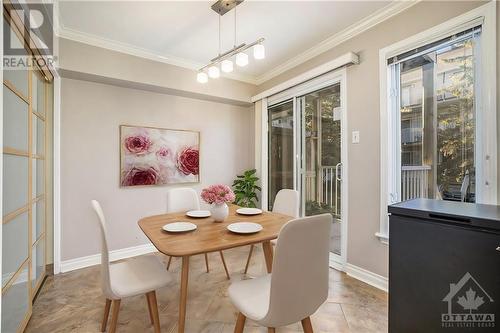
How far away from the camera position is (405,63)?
220cm

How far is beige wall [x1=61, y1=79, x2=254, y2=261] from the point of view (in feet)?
8.82

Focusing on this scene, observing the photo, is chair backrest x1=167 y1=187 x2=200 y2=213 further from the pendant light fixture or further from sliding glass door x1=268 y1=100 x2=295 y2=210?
sliding glass door x1=268 y1=100 x2=295 y2=210

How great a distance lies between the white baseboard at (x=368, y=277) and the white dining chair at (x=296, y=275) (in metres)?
1.32

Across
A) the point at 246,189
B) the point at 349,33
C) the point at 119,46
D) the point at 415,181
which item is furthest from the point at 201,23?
the point at 415,181

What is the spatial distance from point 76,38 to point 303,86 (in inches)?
102

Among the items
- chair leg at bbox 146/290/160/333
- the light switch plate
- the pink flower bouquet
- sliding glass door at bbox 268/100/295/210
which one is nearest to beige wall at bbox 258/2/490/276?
the light switch plate

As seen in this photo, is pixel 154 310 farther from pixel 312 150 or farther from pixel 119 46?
pixel 119 46

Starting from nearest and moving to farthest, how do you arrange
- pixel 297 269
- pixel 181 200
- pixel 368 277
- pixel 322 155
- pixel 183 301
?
pixel 297 269 < pixel 183 301 < pixel 368 277 < pixel 181 200 < pixel 322 155

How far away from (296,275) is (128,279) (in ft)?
3.60

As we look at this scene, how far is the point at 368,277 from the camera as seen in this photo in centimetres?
233

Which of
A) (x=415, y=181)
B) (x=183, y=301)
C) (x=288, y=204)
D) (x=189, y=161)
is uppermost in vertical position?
(x=189, y=161)

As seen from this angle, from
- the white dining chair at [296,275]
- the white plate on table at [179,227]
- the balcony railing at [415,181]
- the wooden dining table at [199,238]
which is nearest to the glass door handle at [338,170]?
the balcony railing at [415,181]

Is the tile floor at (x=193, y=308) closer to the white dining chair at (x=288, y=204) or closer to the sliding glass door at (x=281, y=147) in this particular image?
the white dining chair at (x=288, y=204)

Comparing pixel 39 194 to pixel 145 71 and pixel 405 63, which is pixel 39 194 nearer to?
pixel 145 71
